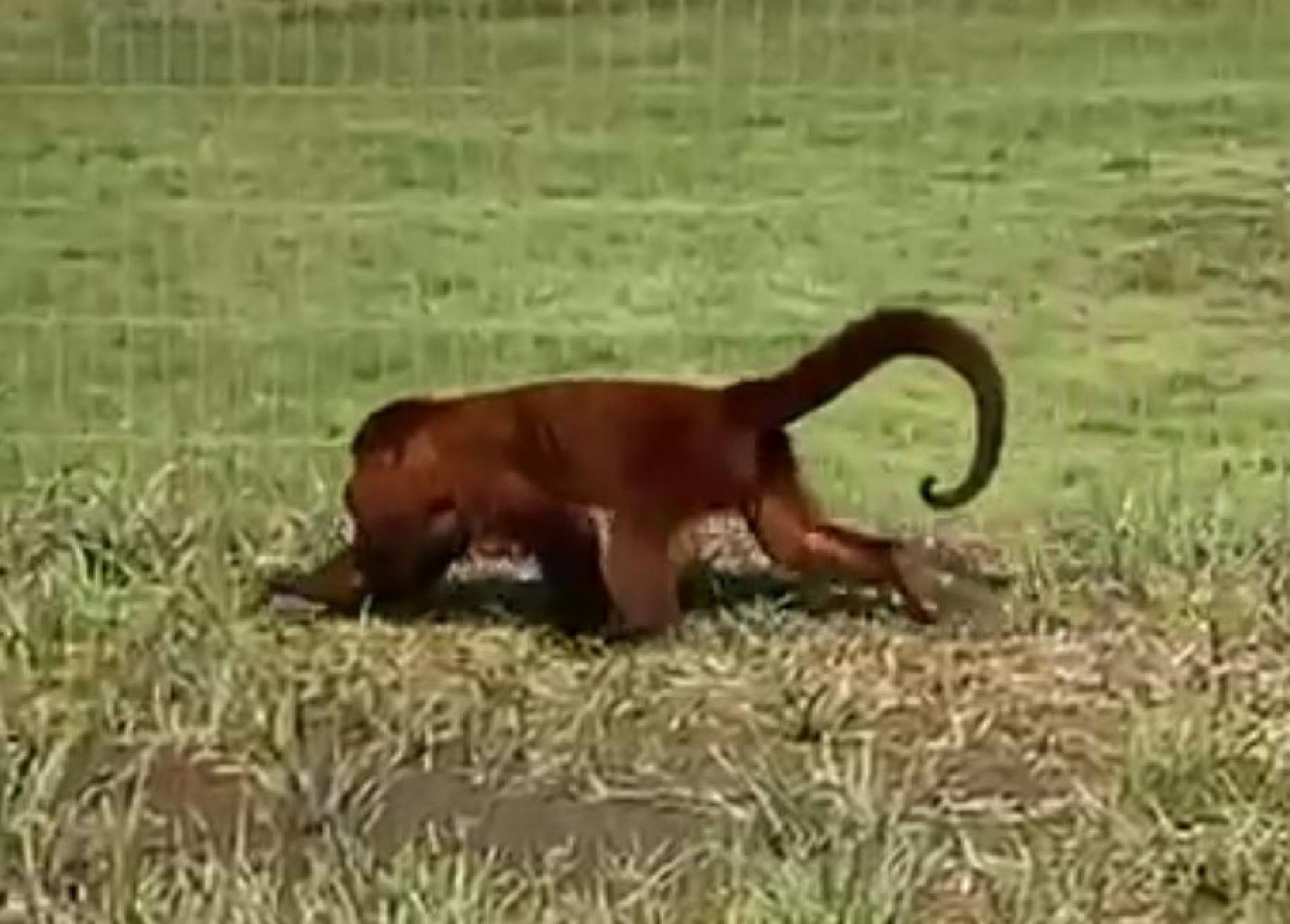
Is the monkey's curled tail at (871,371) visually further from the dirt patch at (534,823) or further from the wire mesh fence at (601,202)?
the wire mesh fence at (601,202)

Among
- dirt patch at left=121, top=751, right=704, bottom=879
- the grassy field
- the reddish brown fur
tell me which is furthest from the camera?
the grassy field

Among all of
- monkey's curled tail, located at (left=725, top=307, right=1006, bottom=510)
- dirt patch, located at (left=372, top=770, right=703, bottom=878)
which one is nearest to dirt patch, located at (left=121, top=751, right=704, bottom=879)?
dirt patch, located at (left=372, top=770, right=703, bottom=878)

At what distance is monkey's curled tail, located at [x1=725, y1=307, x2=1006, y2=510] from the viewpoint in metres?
4.67

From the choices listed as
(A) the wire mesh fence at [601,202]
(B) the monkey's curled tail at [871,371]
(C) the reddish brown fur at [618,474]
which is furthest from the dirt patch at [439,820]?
(A) the wire mesh fence at [601,202]

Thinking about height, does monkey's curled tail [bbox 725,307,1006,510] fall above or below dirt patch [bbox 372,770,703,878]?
above

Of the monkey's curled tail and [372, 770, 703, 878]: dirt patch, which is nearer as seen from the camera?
[372, 770, 703, 878]: dirt patch

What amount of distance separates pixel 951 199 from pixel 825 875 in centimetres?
242

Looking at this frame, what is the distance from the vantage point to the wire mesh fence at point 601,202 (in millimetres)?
5801

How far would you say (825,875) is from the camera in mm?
3678

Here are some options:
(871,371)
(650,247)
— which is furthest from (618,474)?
(650,247)

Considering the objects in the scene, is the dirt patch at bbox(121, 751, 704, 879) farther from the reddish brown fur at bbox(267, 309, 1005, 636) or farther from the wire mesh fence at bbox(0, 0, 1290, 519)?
the wire mesh fence at bbox(0, 0, 1290, 519)

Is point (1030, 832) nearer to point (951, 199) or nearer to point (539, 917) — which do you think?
point (539, 917)

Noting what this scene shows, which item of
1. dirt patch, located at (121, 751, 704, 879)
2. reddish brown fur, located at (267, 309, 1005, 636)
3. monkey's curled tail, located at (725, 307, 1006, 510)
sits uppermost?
monkey's curled tail, located at (725, 307, 1006, 510)

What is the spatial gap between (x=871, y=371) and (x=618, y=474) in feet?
1.24
